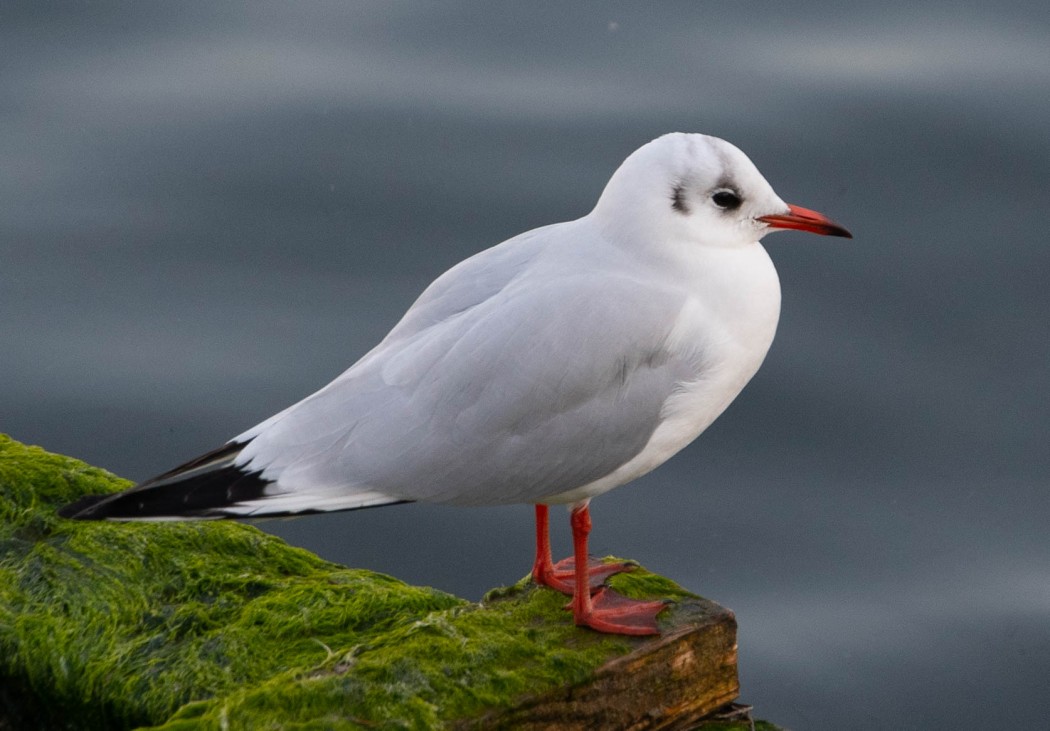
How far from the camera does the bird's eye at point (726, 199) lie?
4.07 meters

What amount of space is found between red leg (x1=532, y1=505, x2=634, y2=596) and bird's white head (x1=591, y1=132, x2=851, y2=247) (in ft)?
2.89

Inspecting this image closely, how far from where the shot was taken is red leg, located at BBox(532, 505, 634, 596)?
4428mm

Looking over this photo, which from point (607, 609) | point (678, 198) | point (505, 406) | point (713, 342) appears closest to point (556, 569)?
point (607, 609)

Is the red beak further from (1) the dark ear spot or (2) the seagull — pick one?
(1) the dark ear spot

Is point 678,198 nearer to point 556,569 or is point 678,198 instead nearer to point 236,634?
point 556,569

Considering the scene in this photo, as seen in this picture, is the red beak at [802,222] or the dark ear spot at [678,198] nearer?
the dark ear spot at [678,198]

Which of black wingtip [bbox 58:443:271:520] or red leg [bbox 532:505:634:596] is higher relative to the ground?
black wingtip [bbox 58:443:271:520]

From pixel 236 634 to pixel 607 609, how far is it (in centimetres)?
96

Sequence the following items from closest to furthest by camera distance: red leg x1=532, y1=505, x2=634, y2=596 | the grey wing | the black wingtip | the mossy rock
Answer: the mossy rock
the black wingtip
the grey wing
red leg x1=532, y1=505, x2=634, y2=596

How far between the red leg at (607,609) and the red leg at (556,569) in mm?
98

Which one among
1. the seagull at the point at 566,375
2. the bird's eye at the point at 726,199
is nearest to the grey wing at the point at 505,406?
the seagull at the point at 566,375

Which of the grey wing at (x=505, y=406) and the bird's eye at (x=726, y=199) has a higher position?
the bird's eye at (x=726, y=199)

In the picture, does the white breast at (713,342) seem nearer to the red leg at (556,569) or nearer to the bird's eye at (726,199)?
the bird's eye at (726,199)

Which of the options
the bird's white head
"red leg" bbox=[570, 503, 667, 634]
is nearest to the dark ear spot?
the bird's white head
